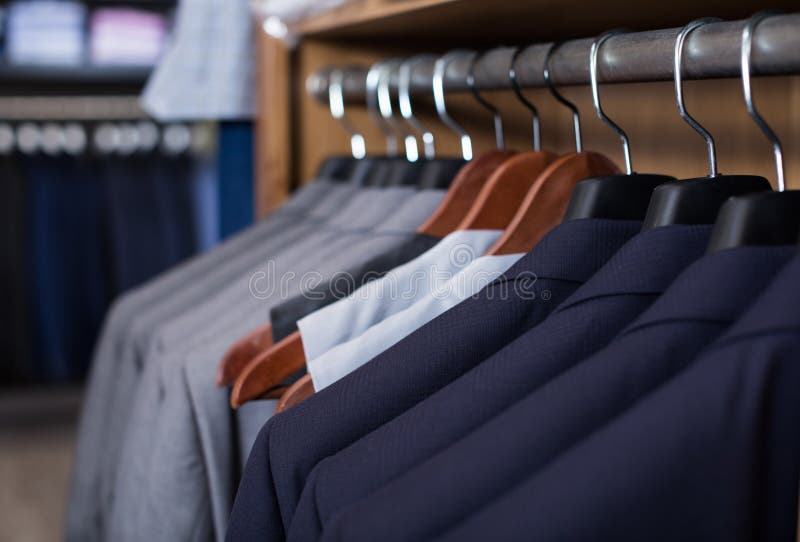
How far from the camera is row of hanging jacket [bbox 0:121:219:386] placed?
7.38 ft

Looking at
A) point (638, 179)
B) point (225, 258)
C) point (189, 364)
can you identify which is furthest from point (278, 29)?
point (638, 179)

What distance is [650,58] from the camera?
0.71 meters

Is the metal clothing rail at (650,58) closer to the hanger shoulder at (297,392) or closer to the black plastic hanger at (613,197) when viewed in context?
the black plastic hanger at (613,197)

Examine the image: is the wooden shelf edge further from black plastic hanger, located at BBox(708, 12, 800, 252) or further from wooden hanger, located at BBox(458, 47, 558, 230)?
black plastic hanger, located at BBox(708, 12, 800, 252)

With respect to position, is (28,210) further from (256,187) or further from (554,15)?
(554,15)

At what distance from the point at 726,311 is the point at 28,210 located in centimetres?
204

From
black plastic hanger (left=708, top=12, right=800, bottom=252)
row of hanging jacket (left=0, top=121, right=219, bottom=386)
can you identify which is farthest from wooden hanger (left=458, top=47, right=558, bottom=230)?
row of hanging jacket (left=0, top=121, right=219, bottom=386)

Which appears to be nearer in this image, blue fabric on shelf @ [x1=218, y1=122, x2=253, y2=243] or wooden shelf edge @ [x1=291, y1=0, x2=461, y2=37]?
wooden shelf edge @ [x1=291, y1=0, x2=461, y2=37]

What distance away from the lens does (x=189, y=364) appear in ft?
3.10

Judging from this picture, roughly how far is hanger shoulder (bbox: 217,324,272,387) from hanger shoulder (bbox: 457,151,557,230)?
21 centimetres

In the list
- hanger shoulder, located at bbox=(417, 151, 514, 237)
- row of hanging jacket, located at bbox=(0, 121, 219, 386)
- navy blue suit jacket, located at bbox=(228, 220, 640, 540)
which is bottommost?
row of hanging jacket, located at bbox=(0, 121, 219, 386)

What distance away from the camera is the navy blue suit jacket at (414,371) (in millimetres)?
642

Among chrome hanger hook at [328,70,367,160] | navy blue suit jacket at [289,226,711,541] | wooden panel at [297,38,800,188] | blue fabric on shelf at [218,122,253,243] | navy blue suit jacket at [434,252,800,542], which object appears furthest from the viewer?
blue fabric on shelf at [218,122,253,243]

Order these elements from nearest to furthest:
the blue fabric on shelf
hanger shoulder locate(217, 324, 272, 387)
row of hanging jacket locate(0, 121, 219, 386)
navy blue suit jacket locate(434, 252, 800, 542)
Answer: navy blue suit jacket locate(434, 252, 800, 542), hanger shoulder locate(217, 324, 272, 387), the blue fabric on shelf, row of hanging jacket locate(0, 121, 219, 386)
